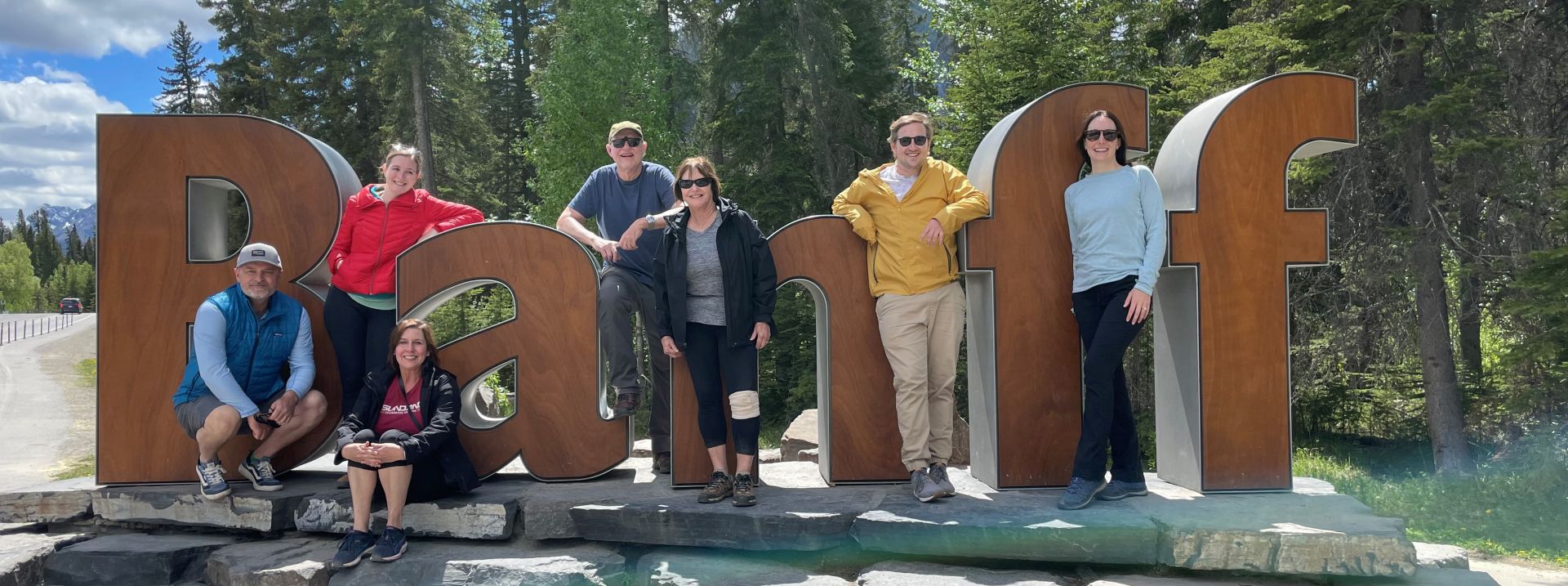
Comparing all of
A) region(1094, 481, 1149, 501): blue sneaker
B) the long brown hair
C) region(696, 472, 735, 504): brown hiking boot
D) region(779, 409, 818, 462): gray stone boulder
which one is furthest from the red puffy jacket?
region(779, 409, 818, 462): gray stone boulder

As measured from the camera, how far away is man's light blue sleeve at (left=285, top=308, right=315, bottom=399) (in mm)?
Answer: 5199

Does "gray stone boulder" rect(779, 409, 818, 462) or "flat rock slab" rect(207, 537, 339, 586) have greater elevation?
"flat rock slab" rect(207, 537, 339, 586)

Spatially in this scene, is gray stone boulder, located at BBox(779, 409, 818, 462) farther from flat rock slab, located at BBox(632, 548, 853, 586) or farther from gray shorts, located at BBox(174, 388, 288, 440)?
gray shorts, located at BBox(174, 388, 288, 440)

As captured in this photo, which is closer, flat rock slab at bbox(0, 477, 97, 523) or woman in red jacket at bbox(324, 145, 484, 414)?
woman in red jacket at bbox(324, 145, 484, 414)

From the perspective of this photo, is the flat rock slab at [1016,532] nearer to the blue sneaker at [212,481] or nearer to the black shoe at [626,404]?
the black shoe at [626,404]

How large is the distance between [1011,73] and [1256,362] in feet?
35.9

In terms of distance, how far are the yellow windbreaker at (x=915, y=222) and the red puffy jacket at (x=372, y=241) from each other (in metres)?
2.37

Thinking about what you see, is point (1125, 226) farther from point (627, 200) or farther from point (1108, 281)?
point (627, 200)

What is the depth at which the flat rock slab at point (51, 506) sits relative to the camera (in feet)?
18.1

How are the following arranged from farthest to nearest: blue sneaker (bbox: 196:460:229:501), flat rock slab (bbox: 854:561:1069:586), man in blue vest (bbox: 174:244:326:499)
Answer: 1. blue sneaker (bbox: 196:460:229:501)
2. man in blue vest (bbox: 174:244:326:499)
3. flat rock slab (bbox: 854:561:1069:586)

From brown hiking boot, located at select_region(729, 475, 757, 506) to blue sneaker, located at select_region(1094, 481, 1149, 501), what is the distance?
175 cm

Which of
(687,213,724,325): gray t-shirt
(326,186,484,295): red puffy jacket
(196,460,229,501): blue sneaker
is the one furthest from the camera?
(326,186,484,295): red puffy jacket

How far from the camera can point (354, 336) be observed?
5344mm

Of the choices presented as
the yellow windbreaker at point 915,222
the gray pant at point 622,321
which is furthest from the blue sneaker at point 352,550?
the yellow windbreaker at point 915,222
